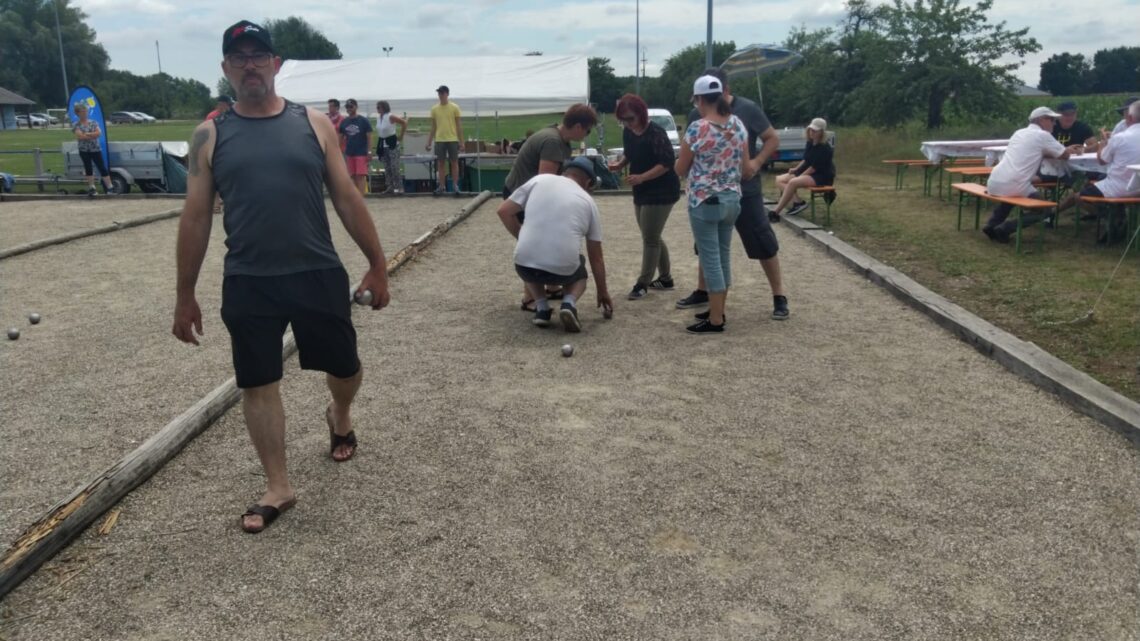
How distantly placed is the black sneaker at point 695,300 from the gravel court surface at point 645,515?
54.0 inches

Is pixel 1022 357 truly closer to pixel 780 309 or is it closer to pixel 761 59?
pixel 780 309

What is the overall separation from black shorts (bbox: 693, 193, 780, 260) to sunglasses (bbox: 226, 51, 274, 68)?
392 cm

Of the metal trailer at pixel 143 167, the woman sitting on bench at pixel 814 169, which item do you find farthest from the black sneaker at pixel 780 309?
the metal trailer at pixel 143 167

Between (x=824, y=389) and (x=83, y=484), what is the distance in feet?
11.7

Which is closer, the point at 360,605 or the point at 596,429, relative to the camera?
the point at 360,605

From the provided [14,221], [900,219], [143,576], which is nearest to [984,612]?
[143,576]

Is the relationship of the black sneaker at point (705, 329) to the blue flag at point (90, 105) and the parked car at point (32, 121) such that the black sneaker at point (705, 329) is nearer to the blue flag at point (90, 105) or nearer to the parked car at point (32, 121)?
the blue flag at point (90, 105)

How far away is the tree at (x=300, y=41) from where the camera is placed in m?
118

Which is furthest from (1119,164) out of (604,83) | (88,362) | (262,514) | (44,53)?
(44,53)

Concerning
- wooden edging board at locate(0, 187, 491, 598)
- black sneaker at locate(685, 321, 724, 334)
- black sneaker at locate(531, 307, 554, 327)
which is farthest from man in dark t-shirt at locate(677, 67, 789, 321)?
wooden edging board at locate(0, 187, 491, 598)

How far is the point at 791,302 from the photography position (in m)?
7.24

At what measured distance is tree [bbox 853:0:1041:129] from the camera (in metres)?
24.9

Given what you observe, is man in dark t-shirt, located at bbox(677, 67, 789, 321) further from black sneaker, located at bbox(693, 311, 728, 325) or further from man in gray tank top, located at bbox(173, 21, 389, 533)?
man in gray tank top, located at bbox(173, 21, 389, 533)

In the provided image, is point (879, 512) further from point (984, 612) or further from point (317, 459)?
point (317, 459)
